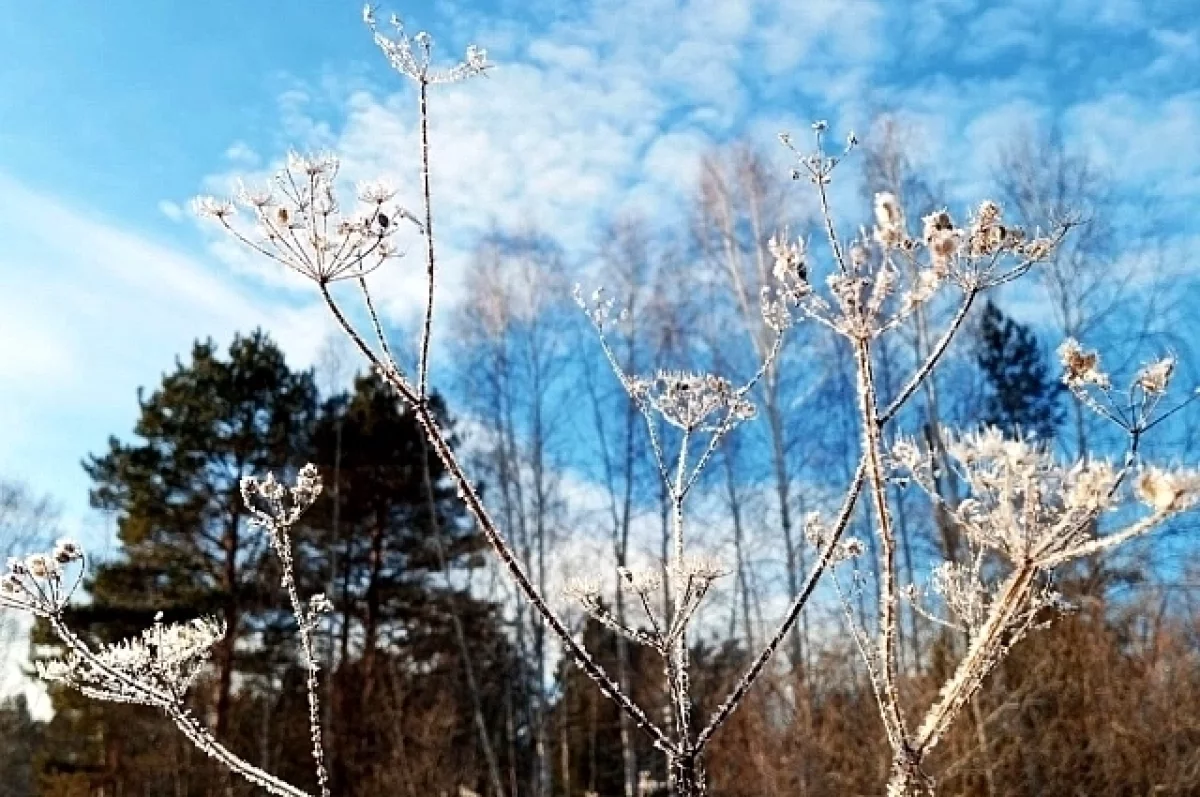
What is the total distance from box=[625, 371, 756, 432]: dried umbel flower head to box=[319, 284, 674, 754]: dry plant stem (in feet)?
2.44

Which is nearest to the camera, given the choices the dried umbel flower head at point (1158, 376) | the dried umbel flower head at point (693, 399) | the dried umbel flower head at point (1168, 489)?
the dried umbel flower head at point (1168, 489)

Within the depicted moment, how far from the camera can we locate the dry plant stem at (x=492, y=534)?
1.42 meters

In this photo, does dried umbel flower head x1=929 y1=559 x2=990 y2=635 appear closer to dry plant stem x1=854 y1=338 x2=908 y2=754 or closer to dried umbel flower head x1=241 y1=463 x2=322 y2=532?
dry plant stem x1=854 y1=338 x2=908 y2=754

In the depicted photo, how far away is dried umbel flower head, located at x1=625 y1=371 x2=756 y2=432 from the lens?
2.20m

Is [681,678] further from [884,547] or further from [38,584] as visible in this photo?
[38,584]

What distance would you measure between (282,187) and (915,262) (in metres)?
0.90

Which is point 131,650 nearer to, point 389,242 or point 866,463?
point 389,242

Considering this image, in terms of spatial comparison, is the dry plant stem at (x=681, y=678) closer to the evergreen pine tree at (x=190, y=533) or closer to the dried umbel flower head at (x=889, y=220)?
the dried umbel flower head at (x=889, y=220)

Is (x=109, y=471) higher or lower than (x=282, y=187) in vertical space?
higher

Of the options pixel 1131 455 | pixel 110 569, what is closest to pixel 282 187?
pixel 1131 455

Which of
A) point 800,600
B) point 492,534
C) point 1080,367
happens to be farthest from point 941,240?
point 492,534

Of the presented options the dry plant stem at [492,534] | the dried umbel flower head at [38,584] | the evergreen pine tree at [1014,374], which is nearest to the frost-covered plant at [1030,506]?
the dry plant stem at [492,534]

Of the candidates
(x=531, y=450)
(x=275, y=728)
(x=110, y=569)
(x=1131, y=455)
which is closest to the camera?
(x=1131, y=455)

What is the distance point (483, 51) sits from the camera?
66.7 inches
